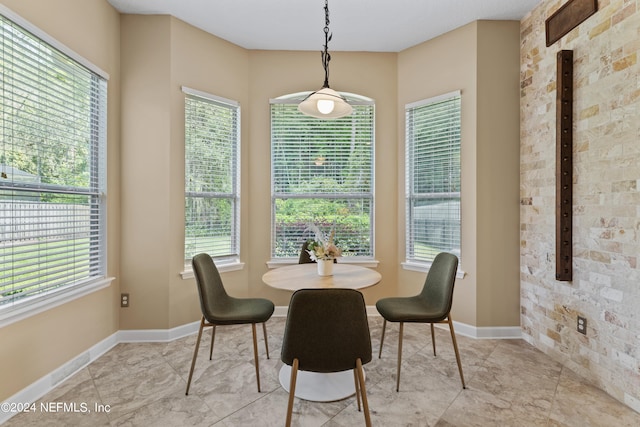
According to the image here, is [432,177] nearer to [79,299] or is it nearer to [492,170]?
[492,170]

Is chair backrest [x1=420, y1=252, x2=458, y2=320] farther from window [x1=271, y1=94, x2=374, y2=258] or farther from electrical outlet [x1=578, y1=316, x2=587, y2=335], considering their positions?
window [x1=271, y1=94, x2=374, y2=258]

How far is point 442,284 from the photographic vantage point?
2424mm

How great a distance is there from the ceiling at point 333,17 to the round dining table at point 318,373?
238 centimetres

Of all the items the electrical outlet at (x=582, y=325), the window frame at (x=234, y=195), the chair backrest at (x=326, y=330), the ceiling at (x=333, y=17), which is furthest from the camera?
the window frame at (x=234, y=195)

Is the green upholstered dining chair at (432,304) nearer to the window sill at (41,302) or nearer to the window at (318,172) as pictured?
the window at (318,172)

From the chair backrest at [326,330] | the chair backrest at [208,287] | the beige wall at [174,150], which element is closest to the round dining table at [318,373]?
the chair backrest at [208,287]

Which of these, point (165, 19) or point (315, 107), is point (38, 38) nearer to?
point (165, 19)

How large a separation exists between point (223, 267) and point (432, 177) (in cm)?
244

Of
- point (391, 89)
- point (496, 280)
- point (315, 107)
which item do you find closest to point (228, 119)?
point (315, 107)

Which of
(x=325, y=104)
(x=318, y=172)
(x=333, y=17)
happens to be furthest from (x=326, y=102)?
(x=318, y=172)

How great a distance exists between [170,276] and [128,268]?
396mm

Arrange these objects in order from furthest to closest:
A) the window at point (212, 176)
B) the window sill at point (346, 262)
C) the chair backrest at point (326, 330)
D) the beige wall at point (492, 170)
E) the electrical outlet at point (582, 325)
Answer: the window sill at point (346, 262) → the window at point (212, 176) → the beige wall at point (492, 170) → the electrical outlet at point (582, 325) → the chair backrest at point (326, 330)

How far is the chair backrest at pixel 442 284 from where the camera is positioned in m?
2.27

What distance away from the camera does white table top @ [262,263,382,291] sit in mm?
2164
